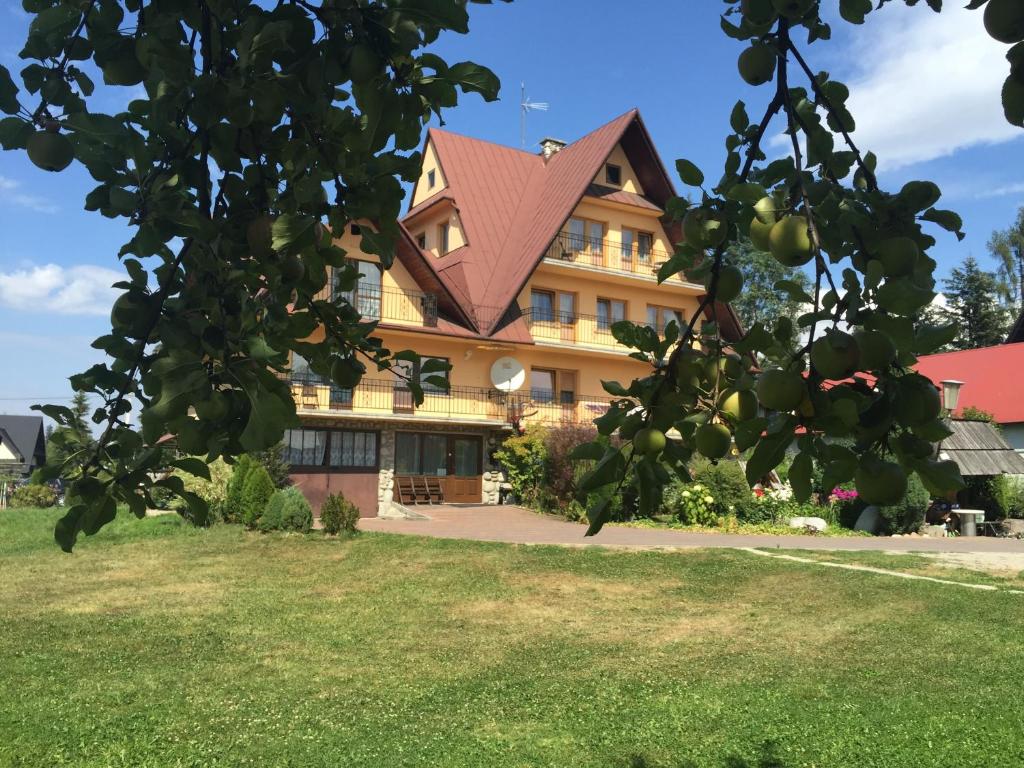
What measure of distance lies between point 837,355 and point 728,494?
20.9 meters

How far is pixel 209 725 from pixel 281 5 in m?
6.17

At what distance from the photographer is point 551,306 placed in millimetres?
28516

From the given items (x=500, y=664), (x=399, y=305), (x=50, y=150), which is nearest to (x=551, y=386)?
(x=399, y=305)

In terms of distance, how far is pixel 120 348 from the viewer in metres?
1.86

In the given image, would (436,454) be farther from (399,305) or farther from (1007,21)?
(1007,21)

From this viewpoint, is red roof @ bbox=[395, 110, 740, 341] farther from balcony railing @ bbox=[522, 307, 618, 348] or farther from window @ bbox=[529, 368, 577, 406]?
window @ bbox=[529, 368, 577, 406]

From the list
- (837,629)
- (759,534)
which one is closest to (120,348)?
(837,629)

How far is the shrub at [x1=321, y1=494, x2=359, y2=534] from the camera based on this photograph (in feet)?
55.3

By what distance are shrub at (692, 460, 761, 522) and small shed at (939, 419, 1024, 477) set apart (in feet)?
16.4

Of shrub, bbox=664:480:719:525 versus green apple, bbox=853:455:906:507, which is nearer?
green apple, bbox=853:455:906:507

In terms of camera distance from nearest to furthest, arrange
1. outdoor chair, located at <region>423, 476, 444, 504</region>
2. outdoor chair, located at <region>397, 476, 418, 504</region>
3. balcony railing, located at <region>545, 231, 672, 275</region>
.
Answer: outdoor chair, located at <region>397, 476, 418, 504</region>
outdoor chair, located at <region>423, 476, 444, 504</region>
balcony railing, located at <region>545, 231, 672, 275</region>

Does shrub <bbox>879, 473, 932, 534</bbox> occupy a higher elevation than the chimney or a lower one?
lower

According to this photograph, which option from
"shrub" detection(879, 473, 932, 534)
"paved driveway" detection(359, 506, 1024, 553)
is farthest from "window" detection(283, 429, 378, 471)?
"shrub" detection(879, 473, 932, 534)

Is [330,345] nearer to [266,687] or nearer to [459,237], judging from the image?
[266,687]
